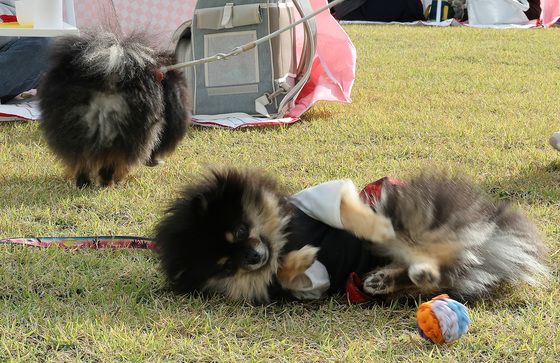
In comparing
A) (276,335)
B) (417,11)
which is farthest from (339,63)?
(417,11)

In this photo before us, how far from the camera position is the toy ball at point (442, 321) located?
194cm

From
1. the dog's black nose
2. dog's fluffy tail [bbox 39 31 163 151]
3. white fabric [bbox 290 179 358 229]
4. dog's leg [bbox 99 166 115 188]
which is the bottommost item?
dog's leg [bbox 99 166 115 188]

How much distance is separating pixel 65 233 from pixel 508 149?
8.38 ft

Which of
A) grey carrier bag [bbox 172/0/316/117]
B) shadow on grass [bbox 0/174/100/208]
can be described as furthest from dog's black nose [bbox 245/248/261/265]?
grey carrier bag [bbox 172/0/316/117]

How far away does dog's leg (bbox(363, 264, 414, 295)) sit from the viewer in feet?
7.25

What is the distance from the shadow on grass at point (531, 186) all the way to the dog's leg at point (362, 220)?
3.97 ft

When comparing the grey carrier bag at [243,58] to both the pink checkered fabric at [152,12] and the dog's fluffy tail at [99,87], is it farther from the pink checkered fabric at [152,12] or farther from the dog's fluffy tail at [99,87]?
the dog's fluffy tail at [99,87]

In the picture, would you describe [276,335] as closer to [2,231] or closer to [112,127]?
[2,231]

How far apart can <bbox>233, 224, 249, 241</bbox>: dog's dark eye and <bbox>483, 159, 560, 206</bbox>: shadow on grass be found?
1508 millimetres

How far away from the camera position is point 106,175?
11.8ft

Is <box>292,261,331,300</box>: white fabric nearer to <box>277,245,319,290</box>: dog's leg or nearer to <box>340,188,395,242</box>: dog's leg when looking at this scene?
<box>277,245,319,290</box>: dog's leg

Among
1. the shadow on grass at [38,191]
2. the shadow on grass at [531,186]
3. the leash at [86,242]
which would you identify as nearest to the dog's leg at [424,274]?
the leash at [86,242]

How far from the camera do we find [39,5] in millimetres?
4219

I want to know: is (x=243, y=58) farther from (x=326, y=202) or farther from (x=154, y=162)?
(x=326, y=202)
